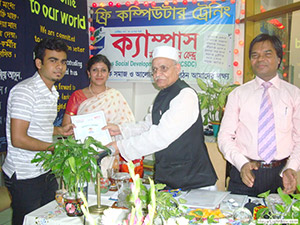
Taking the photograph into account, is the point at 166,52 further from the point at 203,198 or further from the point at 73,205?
the point at 73,205

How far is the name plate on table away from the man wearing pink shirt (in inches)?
11.0

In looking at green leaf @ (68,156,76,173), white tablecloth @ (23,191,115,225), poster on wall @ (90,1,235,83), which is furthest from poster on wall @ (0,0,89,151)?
green leaf @ (68,156,76,173)

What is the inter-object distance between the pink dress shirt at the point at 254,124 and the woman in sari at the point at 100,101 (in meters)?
1.15

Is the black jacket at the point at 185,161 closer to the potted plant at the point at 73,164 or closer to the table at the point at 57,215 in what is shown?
the table at the point at 57,215

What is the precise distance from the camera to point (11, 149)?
2.03 m

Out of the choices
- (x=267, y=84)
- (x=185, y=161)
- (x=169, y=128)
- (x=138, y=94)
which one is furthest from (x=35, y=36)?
(x=267, y=84)

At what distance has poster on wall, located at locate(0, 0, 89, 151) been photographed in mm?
3016

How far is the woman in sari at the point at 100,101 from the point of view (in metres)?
3.01

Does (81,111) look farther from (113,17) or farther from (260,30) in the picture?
(260,30)

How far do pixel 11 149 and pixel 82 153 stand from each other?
87 cm

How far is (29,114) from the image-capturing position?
77.2 inches

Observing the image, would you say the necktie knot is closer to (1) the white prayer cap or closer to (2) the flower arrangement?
(1) the white prayer cap

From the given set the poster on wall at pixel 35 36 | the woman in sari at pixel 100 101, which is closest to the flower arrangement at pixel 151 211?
the woman in sari at pixel 100 101

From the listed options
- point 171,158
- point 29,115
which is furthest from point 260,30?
point 29,115
